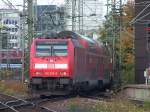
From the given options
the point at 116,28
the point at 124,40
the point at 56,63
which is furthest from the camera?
the point at 124,40

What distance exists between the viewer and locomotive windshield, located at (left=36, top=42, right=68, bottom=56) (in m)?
26.2

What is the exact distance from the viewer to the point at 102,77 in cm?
3491

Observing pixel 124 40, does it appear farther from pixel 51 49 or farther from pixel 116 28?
pixel 51 49

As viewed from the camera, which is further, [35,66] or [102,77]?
[102,77]

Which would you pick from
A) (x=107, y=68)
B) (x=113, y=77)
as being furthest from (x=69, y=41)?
(x=113, y=77)

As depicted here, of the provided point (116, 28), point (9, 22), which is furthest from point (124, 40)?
point (9, 22)

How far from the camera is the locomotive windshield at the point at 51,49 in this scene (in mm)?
26156

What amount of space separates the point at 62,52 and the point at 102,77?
9.15m

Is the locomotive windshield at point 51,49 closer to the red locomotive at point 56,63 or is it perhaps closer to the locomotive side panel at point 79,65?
the red locomotive at point 56,63

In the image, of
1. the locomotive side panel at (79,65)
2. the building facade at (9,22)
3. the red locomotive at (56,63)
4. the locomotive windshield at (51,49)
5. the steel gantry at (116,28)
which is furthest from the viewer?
the building facade at (9,22)

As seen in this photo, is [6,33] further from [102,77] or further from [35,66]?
[35,66]

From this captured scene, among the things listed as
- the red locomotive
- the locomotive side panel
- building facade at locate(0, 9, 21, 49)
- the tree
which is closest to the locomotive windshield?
the red locomotive

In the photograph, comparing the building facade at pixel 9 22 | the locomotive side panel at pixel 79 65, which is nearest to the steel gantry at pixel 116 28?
the building facade at pixel 9 22

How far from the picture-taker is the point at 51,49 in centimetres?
2630
